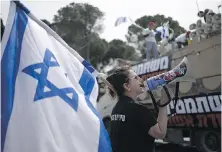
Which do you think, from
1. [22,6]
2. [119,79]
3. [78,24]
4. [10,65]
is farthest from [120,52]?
[10,65]

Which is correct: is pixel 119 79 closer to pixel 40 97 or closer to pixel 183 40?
pixel 40 97

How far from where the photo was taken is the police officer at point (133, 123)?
86.0 inches

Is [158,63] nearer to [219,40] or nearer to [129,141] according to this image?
[219,40]

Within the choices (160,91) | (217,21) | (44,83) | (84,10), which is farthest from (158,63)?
(84,10)

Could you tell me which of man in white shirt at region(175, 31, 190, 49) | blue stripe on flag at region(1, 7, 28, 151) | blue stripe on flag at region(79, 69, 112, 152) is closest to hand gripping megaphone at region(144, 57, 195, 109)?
blue stripe on flag at region(79, 69, 112, 152)

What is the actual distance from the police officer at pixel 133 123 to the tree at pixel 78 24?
24.2 metres

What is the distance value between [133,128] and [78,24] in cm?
2739

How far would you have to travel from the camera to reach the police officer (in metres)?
2.19

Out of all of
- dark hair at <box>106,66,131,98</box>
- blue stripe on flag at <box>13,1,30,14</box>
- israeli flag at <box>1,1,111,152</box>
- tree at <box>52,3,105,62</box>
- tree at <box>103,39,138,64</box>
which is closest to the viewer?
israeli flag at <box>1,1,111,152</box>

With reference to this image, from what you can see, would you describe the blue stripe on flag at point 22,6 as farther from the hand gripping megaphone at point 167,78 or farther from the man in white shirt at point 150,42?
the man in white shirt at point 150,42

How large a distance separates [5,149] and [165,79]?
1.04 metres

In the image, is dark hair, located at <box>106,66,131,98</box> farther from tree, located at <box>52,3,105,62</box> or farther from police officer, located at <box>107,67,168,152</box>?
tree, located at <box>52,3,105,62</box>

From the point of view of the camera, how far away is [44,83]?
6.37ft

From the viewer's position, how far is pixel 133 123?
2.24m
